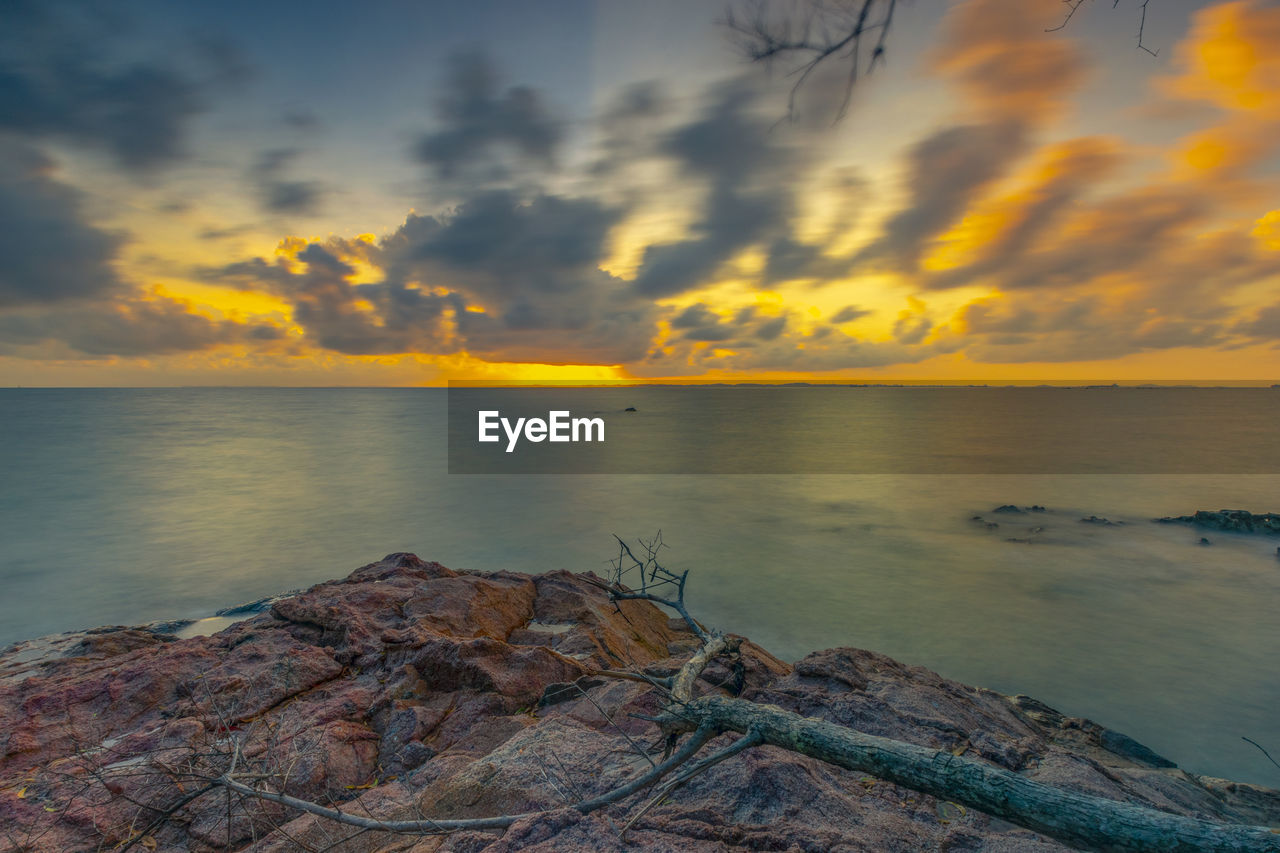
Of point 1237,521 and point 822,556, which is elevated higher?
point 1237,521

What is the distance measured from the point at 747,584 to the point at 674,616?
2.41 metres

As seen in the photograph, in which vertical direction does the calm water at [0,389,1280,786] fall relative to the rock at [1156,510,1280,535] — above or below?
below

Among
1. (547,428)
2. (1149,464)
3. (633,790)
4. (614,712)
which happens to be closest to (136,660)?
(614,712)

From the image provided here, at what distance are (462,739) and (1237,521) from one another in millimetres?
18164

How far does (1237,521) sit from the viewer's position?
13.1m

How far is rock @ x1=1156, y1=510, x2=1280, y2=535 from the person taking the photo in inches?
504

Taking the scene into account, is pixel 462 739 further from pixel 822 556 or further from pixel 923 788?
pixel 822 556

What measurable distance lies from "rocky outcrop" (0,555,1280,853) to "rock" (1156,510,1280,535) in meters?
12.9
